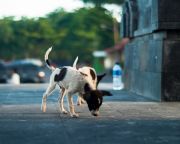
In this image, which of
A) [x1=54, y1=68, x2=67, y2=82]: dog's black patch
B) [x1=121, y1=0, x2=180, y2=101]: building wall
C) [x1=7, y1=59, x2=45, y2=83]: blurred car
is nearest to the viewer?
[x1=54, y1=68, x2=67, y2=82]: dog's black patch

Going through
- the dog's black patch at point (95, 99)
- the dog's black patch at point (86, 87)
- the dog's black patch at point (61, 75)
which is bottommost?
the dog's black patch at point (95, 99)

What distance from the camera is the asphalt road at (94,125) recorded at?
994 centimetres

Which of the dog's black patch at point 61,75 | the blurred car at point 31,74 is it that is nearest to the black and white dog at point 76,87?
the dog's black patch at point 61,75

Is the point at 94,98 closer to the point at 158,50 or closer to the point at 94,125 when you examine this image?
the point at 94,125

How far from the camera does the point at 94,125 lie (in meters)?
11.6

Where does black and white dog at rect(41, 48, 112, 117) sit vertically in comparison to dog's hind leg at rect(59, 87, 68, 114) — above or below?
above

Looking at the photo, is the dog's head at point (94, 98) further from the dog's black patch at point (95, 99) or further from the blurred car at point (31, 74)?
the blurred car at point (31, 74)

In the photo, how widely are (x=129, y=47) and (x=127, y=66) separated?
921 millimetres

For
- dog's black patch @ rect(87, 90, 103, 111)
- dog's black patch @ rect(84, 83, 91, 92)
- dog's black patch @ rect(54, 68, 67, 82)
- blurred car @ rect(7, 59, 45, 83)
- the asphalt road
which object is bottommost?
blurred car @ rect(7, 59, 45, 83)

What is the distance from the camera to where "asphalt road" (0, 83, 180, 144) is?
9.94 meters

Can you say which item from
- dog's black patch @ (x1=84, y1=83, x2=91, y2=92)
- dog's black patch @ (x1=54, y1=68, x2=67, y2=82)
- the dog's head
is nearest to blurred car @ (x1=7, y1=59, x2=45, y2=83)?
dog's black patch @ (x1=54, y1=68, x2=67, y2=82)

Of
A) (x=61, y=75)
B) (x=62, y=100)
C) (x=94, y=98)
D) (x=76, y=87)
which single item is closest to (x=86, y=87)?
(x=76, y=87)

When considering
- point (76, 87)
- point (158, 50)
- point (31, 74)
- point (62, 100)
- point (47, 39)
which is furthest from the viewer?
point (47, 39)

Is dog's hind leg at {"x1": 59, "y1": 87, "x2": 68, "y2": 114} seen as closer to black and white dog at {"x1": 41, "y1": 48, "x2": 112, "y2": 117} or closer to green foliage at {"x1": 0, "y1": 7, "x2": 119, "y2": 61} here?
black and white dog at {"x1": 41, "y1": 48, "x2": 112, "y2": 117}
